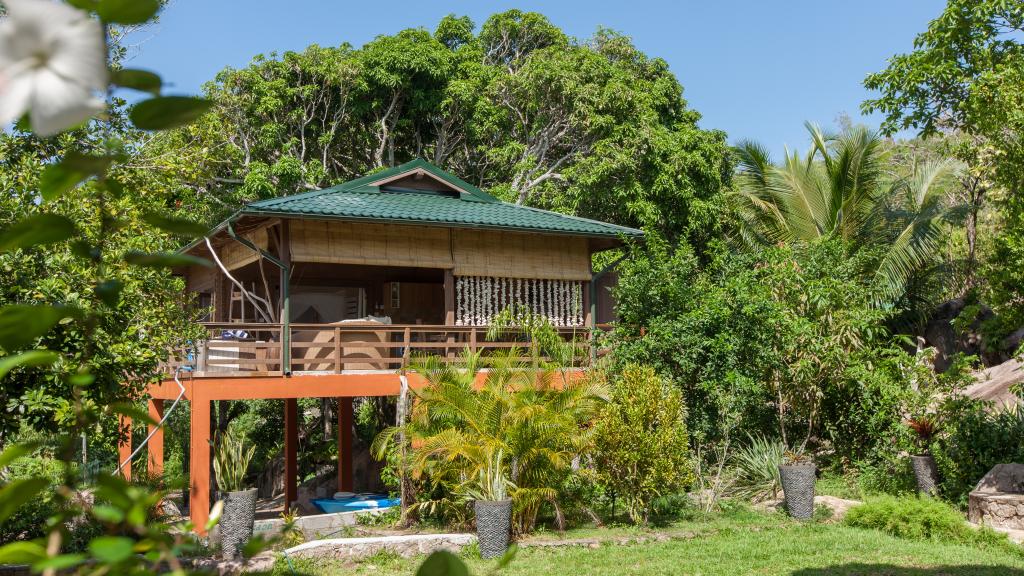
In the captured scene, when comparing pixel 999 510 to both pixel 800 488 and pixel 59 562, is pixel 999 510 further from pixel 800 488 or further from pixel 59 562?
pixel 59 562

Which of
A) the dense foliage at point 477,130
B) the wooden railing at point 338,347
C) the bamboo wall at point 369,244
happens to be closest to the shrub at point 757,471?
the wooden railing at point 338,347

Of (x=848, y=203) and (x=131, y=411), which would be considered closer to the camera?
(x=131, y=411)

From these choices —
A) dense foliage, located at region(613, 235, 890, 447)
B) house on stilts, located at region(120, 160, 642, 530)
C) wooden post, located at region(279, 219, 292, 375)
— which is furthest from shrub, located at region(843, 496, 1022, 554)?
wooden post, located at region(279, 219, 292, 375)

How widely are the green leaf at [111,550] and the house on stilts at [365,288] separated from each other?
36.4ft

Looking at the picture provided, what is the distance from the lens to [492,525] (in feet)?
30.8

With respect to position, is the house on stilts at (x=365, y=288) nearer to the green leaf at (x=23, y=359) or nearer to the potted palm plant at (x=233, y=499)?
the potted palm plant at (x=233, y=499)

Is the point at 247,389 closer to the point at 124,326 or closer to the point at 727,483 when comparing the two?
the point at 124,326

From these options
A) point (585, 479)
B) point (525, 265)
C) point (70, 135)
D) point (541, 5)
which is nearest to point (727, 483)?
point (585, 479)

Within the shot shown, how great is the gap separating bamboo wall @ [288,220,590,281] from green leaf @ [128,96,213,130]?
12.7m

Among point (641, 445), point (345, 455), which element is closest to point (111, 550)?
point (641, 445)

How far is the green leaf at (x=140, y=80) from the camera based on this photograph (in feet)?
2.12

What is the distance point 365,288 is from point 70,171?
667 inches

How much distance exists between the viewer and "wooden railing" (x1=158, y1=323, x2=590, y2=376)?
12203mm

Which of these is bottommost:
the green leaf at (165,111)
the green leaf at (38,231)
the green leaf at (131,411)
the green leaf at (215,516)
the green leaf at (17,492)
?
the green leaf at (215,516)
